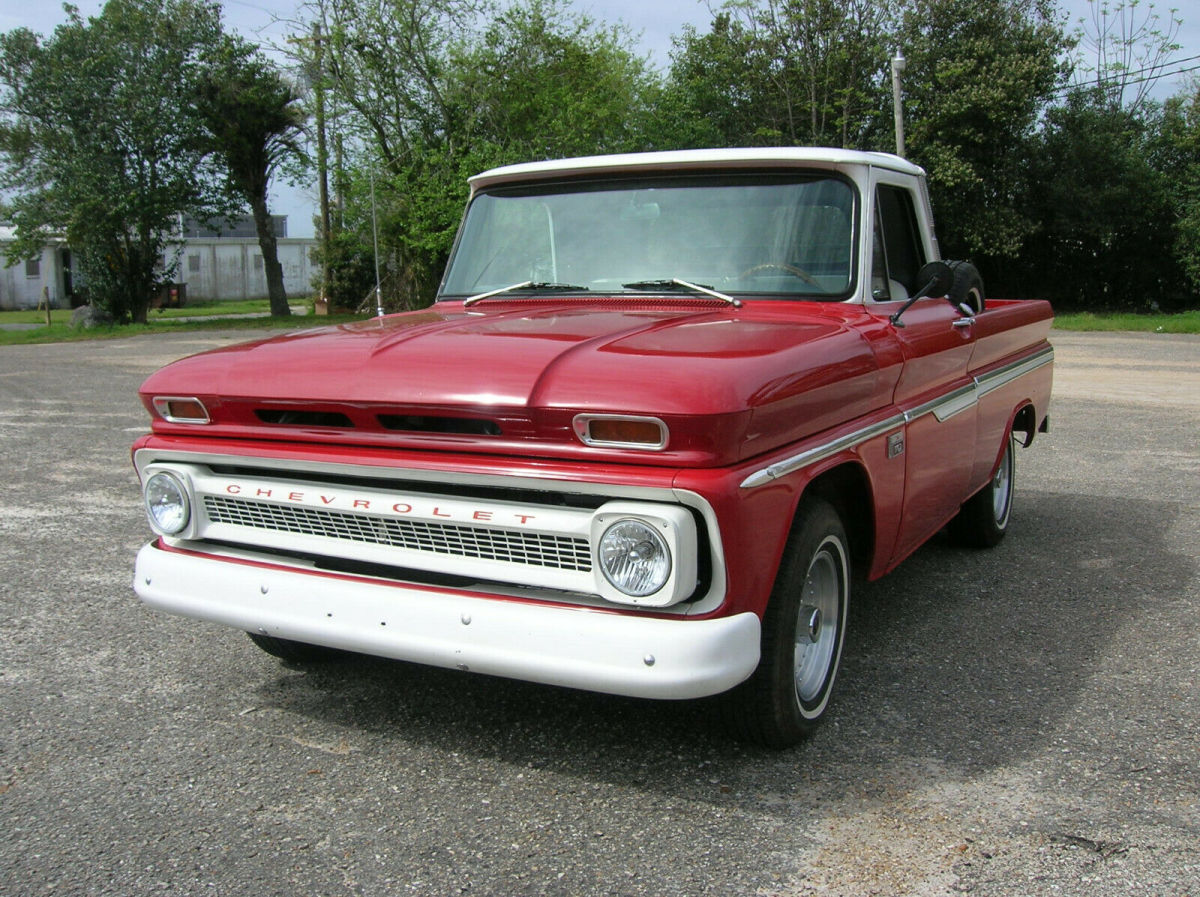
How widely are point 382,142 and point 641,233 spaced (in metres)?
25.7

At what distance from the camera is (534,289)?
4.21 metres

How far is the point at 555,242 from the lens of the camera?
4.27m

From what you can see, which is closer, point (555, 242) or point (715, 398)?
point (715, 398)

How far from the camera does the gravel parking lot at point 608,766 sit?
2609 mm

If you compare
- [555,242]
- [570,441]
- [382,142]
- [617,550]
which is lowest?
[617,550]

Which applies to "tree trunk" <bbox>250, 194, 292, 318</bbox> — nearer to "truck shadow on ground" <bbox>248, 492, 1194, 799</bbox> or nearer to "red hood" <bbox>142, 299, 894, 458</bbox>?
"truck shadow on ground" <bbox>248, 492, 1194, 799</bbox>

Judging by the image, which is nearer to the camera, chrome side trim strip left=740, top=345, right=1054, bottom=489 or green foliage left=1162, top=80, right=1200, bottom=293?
chrome side trim strip left=740, top=345, right=1054, bottom=489

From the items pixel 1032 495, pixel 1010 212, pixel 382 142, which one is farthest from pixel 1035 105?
pixel 1032 495

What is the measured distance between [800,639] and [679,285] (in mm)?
1319

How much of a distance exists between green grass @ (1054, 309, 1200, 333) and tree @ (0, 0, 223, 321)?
21.6m

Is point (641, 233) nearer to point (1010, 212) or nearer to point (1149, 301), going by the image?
point (1010, 212)

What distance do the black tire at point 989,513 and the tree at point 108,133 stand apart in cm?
2543

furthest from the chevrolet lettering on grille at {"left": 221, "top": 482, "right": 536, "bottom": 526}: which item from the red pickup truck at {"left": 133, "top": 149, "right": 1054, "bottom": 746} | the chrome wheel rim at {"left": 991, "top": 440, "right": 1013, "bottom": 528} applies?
the chrome wheel rim at {"left": 991, "top": 440, "right": 1013, "bottom": 528}

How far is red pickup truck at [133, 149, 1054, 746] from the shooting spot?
2643 mm
